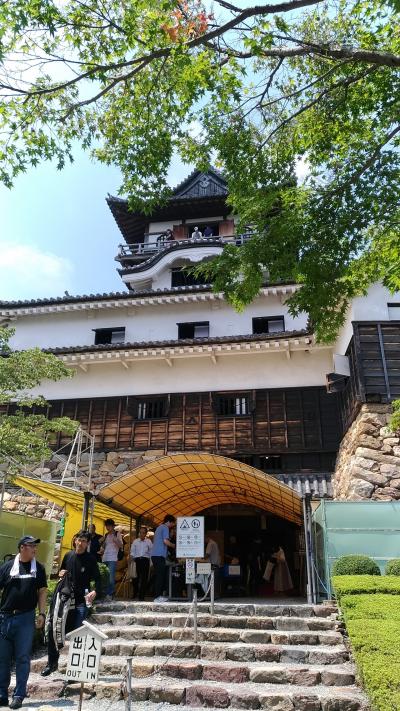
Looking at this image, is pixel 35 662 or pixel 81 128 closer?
pixel 35 662

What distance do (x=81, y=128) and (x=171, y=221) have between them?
2121cm

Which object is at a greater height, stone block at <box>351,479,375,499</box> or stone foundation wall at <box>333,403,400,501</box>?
stone foundation wall at <box>333,403,400,501</box>

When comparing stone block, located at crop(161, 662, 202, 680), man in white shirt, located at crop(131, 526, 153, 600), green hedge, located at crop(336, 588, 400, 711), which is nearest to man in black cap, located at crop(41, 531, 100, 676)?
stone block, located at crop(161, 662, 202, 680)

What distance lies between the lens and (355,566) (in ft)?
30.9

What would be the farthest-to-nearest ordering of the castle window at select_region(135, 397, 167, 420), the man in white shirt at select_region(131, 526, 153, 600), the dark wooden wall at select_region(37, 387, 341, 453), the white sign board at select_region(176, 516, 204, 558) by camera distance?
the castle window at select_region(135, 397, 167, 420), the dark wooden wall at select_region(37, 387, 341, 453), the man in white shirt at select_region(131, 526, 153, 600), the white sign board at select_region(176, 516, 204, 558)

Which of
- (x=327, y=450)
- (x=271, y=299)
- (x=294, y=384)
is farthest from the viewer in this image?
(x=271, y=299)

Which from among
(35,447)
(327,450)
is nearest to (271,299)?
(327,450)

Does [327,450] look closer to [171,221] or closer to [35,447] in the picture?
[35,447]

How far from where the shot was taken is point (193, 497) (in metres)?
16.6

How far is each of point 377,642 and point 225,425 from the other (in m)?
12.0

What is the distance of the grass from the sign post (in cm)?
248

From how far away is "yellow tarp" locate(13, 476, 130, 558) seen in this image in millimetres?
11450

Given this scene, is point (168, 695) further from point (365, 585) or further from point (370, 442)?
point (370, 442)

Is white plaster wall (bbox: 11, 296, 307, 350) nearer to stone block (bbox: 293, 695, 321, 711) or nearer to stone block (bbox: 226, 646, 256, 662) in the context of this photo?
stone block (bbox: 226, 646, 256, 662)
